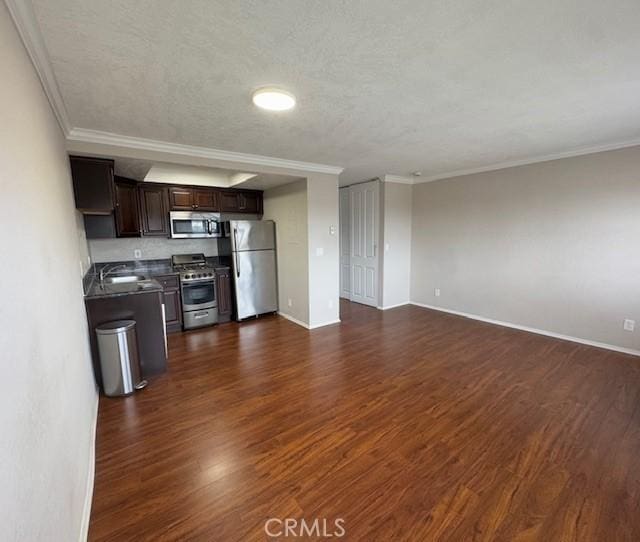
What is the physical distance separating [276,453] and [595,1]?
2885 millimetres

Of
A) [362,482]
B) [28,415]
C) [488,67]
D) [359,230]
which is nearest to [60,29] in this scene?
[28,415]

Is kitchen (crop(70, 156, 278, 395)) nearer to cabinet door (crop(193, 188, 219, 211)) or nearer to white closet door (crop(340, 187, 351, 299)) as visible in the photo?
cabinet door (crop(193, 188, 219, 211))

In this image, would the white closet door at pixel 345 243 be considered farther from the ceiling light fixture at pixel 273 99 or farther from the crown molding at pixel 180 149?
the ceiling light fixture at pixel 273 99

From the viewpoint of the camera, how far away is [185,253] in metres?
4.91

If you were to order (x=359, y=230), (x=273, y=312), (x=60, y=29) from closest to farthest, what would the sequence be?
(x=60, y=29)
(x=273, y=312)
(x=359, y=230)

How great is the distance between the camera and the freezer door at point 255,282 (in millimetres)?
4730

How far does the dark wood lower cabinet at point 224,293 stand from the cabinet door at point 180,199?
3.58ft

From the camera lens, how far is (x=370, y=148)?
3.28 meters

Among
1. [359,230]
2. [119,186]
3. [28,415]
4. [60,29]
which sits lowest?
[28,415]

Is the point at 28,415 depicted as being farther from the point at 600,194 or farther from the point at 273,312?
the point at 600,194

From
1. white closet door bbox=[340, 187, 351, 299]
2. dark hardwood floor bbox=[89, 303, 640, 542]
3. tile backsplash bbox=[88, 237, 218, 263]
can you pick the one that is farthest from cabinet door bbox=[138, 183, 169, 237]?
white closet door bbox=[340, 187, 351, 299]

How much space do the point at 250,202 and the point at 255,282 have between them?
145cm

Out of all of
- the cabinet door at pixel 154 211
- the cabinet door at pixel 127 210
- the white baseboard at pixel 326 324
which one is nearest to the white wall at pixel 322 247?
the white baseboard at pixel 326 324

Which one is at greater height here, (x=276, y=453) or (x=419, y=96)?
(x=419, y=96)
